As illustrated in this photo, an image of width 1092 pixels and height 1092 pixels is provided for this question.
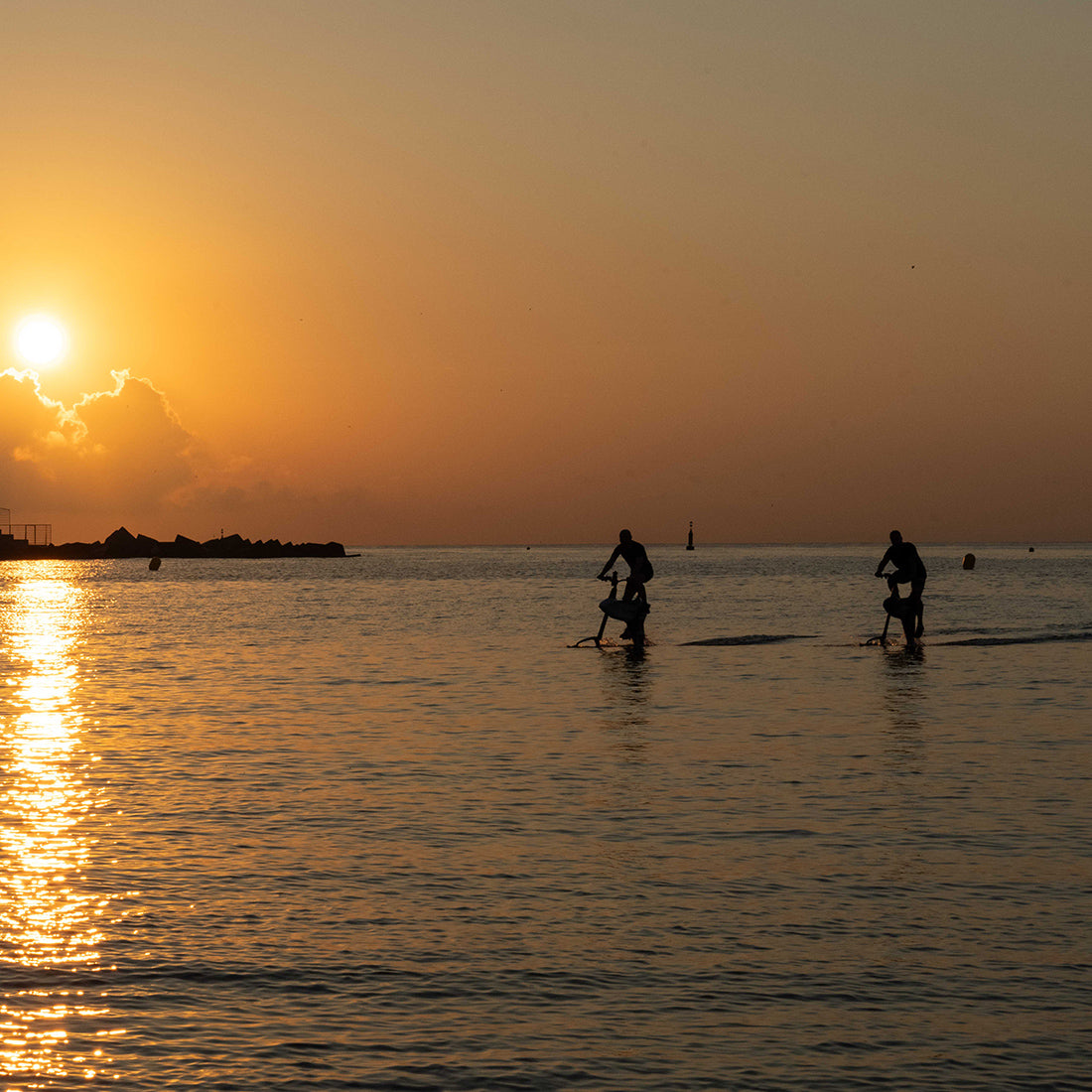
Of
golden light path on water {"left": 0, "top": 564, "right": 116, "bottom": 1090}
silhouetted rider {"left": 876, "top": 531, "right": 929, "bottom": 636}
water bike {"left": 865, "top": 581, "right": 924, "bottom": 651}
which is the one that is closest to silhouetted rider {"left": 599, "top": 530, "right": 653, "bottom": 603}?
silhouetted rider {"left": 876, "top": 531, "right": 929, "bottom": 636}

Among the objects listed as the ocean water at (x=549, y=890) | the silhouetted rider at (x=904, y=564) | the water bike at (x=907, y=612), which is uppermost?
the silhouetted rider at (x=904, y=564)

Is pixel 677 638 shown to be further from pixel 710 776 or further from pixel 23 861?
pixel 23 861

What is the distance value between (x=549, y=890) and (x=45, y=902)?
3.26 metres

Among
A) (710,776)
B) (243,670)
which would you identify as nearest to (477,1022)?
(710,776)

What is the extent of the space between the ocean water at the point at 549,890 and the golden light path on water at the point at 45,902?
0.10 ft

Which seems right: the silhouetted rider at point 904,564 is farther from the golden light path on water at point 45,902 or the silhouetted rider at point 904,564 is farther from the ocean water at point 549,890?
the golden light path on water at point 45,902

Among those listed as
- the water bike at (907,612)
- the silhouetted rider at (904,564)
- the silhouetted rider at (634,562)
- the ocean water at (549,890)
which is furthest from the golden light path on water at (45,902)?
the water bike at (907,612)

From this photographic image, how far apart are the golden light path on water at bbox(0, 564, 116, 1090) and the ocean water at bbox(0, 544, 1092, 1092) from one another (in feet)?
0.10

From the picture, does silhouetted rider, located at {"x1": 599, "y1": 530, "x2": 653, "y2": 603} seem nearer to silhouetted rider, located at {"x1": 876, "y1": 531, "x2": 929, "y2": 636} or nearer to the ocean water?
silhouetted rider, located at {"x1": 876, "y1": 531, "x2": 929, "y2": 636}

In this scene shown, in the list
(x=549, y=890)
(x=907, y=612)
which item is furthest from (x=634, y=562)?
(x=549, y=890)

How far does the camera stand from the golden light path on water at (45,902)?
6715 mm

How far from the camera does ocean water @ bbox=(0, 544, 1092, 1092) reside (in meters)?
6.77

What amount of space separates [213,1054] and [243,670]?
23339 millimetres

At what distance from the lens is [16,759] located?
16.0 m
